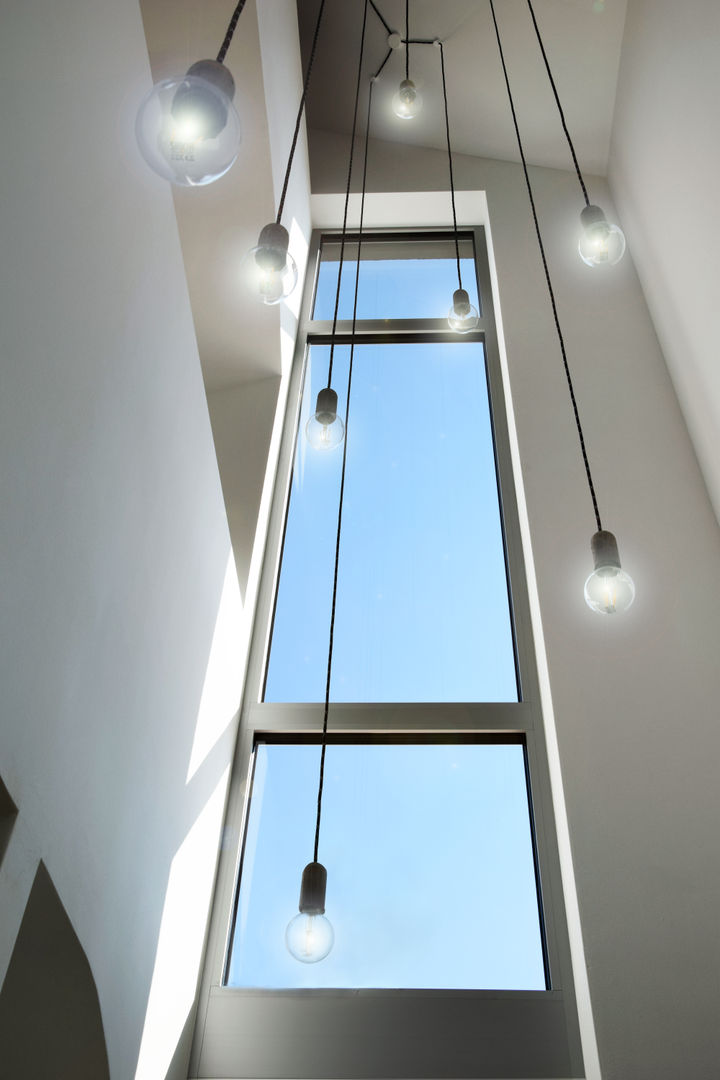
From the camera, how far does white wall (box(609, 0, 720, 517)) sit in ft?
12.6

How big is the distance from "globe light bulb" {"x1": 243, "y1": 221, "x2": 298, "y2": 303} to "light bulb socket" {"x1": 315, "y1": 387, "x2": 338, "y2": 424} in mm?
493

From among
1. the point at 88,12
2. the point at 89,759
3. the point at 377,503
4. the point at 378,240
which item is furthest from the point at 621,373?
the point at 89,759

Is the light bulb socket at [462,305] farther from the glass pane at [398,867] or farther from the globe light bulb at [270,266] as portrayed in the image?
the glass pane at [398,867]

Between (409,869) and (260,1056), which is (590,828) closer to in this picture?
(409,869)

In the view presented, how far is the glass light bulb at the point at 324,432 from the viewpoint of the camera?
2729mm

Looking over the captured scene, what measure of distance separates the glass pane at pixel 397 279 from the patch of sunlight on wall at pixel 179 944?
3.46 meters

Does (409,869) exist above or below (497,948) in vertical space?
above

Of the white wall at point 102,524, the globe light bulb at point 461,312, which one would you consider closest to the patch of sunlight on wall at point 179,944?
the white wall at point 102,524

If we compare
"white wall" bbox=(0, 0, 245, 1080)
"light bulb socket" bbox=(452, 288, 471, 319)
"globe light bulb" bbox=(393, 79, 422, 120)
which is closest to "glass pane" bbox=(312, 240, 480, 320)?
"globe light bulb" bbox=(393, 79, 422, 120)

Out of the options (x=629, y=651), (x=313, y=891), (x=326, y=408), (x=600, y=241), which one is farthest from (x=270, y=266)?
(x=629, y=651)

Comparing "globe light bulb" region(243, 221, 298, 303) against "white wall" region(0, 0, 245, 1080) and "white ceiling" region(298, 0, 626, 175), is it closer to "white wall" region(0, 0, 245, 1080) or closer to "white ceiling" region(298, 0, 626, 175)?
"white wall" region(0, 0, 245, 1080)

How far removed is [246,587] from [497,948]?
1836 millimetres

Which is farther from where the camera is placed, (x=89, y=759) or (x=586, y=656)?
(x=586, y=656)

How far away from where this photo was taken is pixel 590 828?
307cm
